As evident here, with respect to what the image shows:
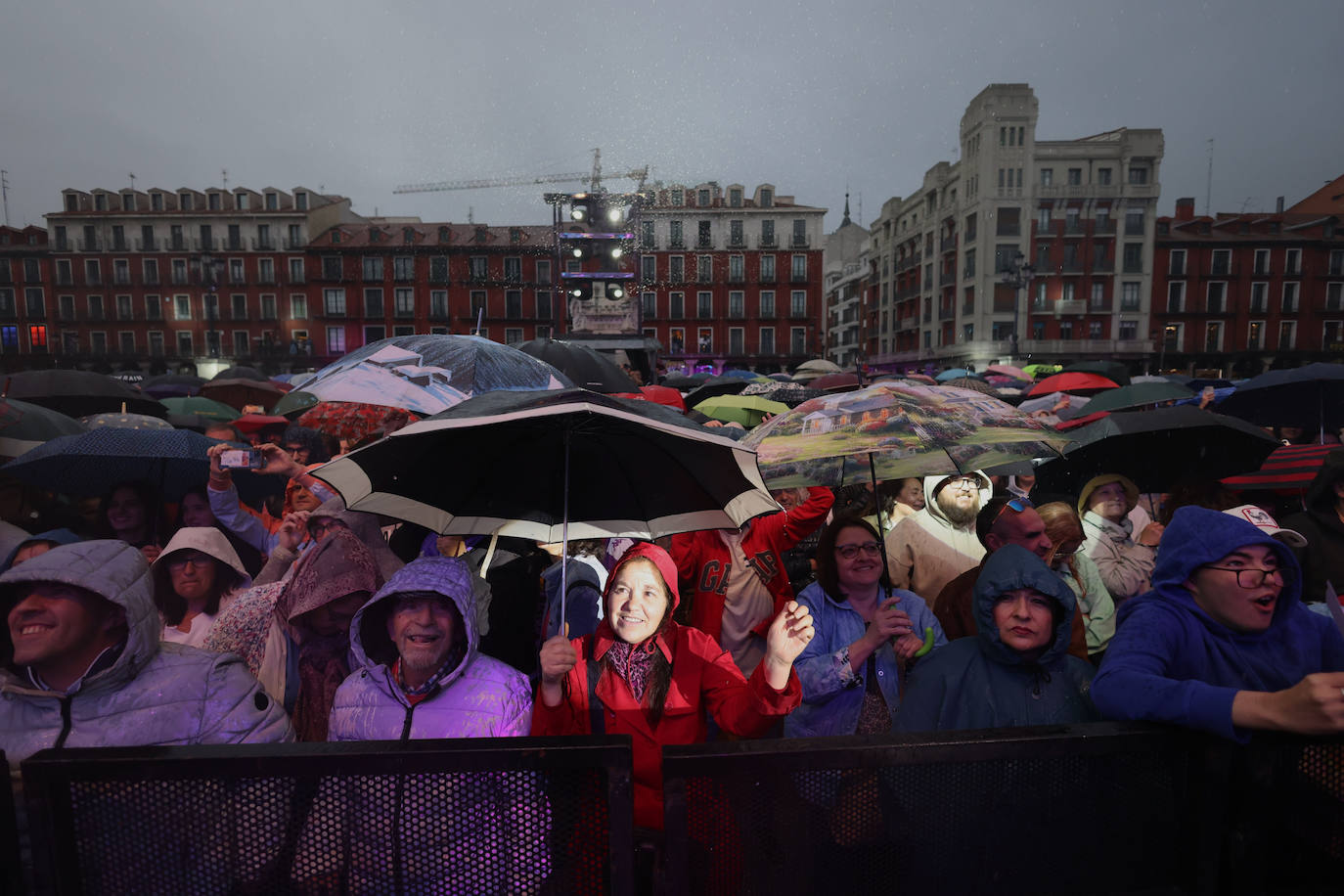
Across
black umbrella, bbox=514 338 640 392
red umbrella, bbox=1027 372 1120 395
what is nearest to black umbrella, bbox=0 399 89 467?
black umbrella, bbox=514 338 640 392

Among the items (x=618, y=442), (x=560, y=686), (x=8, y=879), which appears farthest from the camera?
(x=618, y=442)

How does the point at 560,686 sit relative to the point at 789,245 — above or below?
below

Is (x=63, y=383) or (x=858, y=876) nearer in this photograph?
(x=858, y=876)

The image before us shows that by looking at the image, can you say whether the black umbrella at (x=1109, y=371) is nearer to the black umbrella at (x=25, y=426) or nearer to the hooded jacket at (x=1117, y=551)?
the hooded jacket at (x=1117, y=551)

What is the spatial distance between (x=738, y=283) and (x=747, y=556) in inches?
1918

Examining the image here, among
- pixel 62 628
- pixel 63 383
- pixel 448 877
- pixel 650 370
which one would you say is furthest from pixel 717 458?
pixel 650 370

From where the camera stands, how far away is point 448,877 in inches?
51.8

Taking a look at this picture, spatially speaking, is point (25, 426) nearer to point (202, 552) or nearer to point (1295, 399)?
point (202, 552)

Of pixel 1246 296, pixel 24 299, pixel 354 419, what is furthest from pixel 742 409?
pixel 24 299

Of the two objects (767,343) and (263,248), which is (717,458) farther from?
(263,248)

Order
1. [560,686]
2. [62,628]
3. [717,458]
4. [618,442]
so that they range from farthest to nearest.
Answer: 1. [618,442]
2. [717,458]
3. [560,686]
4. [62,628]

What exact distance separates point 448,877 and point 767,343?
163 ft

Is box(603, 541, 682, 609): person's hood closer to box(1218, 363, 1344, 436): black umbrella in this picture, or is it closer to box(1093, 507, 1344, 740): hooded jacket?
box(1093, 507, 1344, 740): hooded jacket

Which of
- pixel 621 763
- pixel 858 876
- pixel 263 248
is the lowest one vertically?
pixel 858 876
